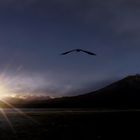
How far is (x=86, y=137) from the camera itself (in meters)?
53.2

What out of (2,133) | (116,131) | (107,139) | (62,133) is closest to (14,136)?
(2,133)

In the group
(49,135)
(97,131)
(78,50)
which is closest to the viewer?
(49,135)

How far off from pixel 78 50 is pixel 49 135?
16.9 meters

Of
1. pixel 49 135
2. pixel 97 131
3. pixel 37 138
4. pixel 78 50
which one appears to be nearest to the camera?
pixel 37 138

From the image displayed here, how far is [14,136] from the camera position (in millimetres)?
53250

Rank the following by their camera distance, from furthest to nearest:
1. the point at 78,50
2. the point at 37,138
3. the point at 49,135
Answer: the point at 78,50
the point at 49,135
the point at 37,138

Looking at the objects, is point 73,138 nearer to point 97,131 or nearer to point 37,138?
point 37,138

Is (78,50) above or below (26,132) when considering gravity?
above

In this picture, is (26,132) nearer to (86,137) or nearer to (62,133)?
(62,133)

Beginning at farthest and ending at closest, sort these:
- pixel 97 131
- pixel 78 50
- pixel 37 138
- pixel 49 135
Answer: pixel 78 50 < pixel 97 131 < pixel 49 135 < pixel 37 138

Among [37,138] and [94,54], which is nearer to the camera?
[37,138]

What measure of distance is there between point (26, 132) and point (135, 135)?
1650 centimetres

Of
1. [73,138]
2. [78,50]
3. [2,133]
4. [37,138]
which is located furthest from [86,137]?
[78,50]

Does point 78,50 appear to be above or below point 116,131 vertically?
above
